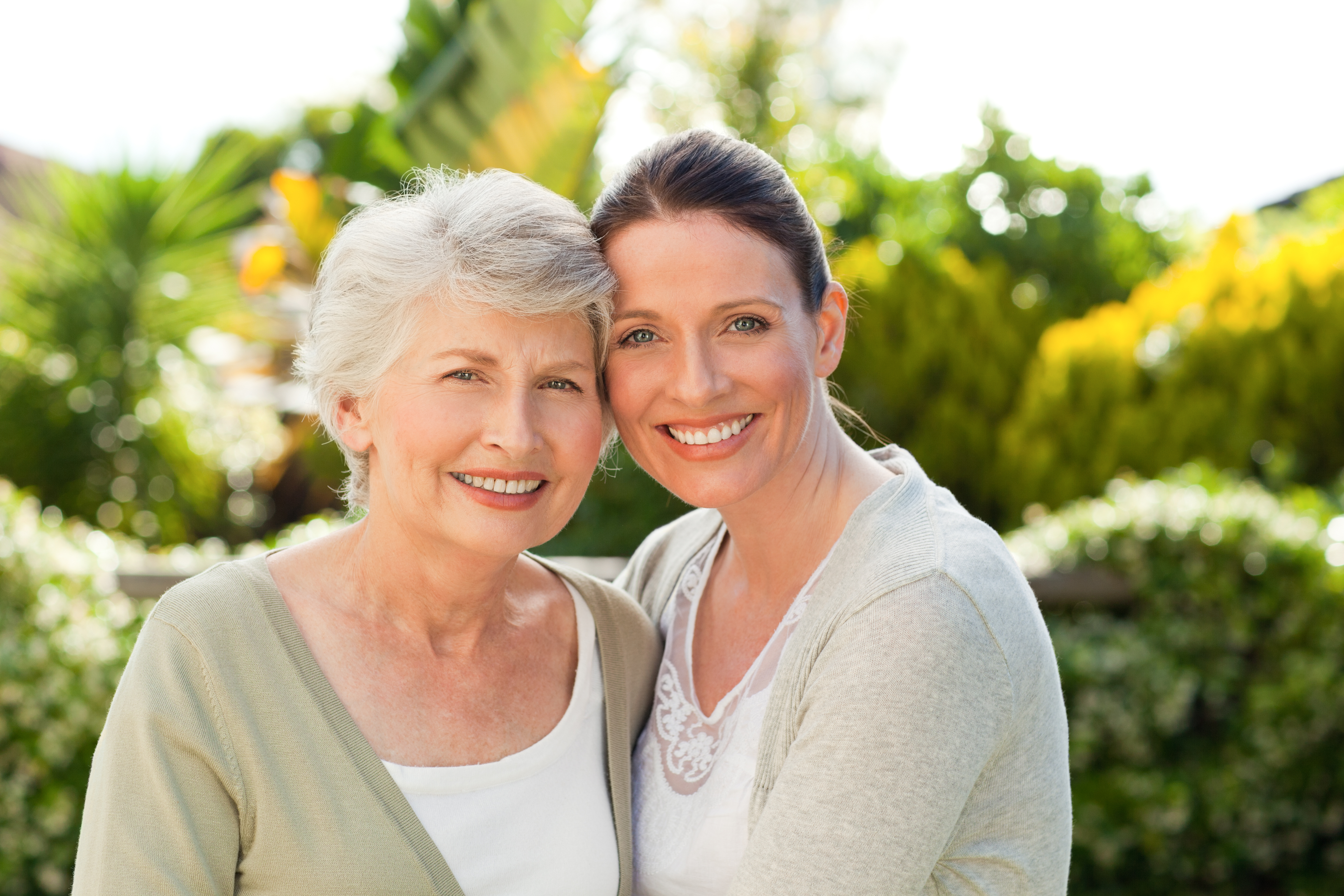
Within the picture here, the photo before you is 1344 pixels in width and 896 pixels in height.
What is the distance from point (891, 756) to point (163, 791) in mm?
1165

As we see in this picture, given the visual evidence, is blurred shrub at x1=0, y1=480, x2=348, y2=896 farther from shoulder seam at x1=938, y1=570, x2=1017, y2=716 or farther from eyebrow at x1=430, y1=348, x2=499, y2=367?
shoulder seam at x1=938, y1=570, x2=1017, y2=716

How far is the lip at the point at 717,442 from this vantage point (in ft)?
7.05

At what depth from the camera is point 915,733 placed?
5.59 ft

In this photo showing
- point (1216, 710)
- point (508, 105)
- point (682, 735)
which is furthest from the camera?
point (508, 105)

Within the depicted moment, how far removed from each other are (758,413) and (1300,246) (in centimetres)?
511

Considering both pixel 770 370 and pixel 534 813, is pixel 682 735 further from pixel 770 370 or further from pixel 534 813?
pixel 770 370

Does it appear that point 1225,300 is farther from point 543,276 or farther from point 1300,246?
point 543,276

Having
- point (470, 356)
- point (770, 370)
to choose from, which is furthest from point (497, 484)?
point (770, 370)

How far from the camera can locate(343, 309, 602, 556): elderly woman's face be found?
196 cm

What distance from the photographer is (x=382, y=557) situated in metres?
2.13

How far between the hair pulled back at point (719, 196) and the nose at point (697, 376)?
9.5 inches

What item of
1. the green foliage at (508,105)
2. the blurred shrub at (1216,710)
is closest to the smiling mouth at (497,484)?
the blurred shrub at (1216,710)

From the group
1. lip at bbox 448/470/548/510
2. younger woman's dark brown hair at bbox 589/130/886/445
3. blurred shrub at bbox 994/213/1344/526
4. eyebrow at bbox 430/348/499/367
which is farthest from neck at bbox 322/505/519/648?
blurred shrub at bbox 994/213/1344/526

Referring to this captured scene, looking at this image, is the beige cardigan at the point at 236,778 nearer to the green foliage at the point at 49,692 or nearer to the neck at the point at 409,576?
the neck at the point at 409,576
